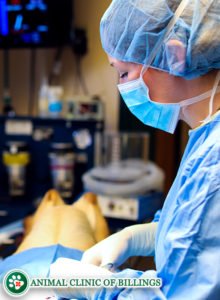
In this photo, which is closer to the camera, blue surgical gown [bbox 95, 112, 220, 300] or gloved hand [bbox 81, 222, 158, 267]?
blue surgical gown [bbox 95, 112, 220, 300]

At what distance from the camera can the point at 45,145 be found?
1.96 m

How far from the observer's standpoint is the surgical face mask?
0.74 meters

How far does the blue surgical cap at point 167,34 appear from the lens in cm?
65

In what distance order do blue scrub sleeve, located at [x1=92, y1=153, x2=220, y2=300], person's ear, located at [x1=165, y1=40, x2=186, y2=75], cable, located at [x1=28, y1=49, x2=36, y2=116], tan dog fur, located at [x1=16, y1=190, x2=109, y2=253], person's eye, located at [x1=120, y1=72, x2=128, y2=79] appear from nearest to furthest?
blue scrub sleeve, located at [x1=92, y1=153, x2=220, y2=300] < person's ear, located at [x1=165, y1=40, x2=186, y2=75] < person's eye, located at [x1=120, y1=72, x2=128, y2=79] < tan dog fur, located at [x1=16, y1=190, x2=109, y2=253] < cable, located at [x1=28, y1=49, x2=36, y2=116]

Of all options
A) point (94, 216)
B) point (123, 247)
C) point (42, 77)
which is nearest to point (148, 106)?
point (123, 247)

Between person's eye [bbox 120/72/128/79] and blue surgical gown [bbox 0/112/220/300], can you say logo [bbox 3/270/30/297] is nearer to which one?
blue surgical gown [bbox 0/112/220/300]

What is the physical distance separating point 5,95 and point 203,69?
183cm

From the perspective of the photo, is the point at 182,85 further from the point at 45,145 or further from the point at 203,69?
the point at 45,145

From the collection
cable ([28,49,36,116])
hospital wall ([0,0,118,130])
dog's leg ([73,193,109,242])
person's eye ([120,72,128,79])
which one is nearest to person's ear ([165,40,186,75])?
person's eye ([120,72,128,79])

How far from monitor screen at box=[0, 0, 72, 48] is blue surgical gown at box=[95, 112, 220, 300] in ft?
4.86

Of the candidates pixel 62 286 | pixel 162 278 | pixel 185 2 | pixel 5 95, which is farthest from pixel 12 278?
pixel 5 95

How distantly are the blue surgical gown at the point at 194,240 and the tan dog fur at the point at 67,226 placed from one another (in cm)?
41

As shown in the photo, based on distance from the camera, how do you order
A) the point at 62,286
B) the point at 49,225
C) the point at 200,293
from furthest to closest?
the point at 49,225 < the point at 62,286 < the point at 200,293

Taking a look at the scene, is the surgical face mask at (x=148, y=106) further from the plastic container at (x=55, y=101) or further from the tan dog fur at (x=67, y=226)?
the plastic container at (x=55, y=101)
